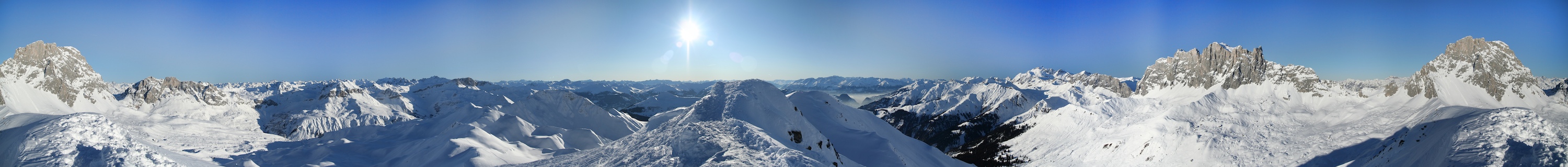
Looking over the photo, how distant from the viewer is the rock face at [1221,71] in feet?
359

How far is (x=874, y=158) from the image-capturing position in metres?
43.5

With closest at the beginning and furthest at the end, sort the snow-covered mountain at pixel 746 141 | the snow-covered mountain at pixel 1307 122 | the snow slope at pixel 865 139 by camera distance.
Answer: the snow-covered mountain at pixel 746 141 < the snow-covered mountain at pixel 1307 122 < the snow slope at pixel 865 139

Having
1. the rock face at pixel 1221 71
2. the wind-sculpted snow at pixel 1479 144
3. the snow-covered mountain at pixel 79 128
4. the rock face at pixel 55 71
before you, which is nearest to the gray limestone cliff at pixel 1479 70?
the rock face at pixel 1221 71

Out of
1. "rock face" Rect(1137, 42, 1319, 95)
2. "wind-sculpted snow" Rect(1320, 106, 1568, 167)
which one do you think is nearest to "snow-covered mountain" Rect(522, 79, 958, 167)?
"wind-sculpted snow" Rect(1320, 106, 1568, 167)

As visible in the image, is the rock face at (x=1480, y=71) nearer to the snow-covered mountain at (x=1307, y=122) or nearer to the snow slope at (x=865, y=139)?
the snow-covered mountain at (x=1307, y=122)

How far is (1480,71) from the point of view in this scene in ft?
244

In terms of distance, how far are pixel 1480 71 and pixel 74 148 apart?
5411 inches

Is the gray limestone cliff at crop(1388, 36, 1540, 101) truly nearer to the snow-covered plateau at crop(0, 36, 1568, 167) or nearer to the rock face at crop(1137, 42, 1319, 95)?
the snow-covered plateau at crop(0, 36, 1568, 167)

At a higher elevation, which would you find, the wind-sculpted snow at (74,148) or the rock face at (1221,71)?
the rock face at (1221,71)

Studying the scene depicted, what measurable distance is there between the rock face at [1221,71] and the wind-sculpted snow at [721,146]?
116728mm

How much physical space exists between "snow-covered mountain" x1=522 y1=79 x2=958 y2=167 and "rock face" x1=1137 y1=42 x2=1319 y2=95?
326ft

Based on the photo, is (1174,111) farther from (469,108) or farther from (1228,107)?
(469,108)

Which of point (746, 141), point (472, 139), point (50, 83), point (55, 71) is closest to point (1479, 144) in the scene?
point (746, 141)

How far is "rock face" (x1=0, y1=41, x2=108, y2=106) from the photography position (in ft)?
513
